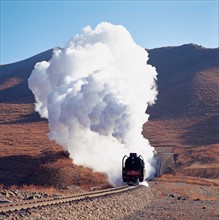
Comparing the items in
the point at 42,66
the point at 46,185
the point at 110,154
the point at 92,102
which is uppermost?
the point at 42,66

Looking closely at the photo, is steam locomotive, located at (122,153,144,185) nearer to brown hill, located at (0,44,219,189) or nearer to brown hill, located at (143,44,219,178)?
brown hill, located at (0,44,219,189)

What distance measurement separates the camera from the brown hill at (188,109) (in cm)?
7957

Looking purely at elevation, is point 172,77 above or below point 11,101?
above

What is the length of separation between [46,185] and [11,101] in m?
126

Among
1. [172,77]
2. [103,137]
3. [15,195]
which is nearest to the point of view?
[15,195]

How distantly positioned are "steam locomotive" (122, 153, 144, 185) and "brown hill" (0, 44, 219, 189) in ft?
44.8

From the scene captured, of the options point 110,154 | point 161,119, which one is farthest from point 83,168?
point 161,119

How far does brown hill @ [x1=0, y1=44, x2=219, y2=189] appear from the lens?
5566 centimetres

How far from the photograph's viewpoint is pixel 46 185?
158ft

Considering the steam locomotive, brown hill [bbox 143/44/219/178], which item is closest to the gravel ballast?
the steam locomotive

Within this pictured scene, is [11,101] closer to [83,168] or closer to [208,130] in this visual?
[208,130]

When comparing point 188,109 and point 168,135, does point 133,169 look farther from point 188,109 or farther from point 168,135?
point 188,109

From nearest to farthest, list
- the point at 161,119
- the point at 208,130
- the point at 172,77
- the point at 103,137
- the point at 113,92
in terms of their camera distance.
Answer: the point at 113,92
the point at 103,137
the point at 208,130
the point at 161,119
the point at 172,77

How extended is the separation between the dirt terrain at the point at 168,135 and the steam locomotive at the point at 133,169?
2535 mm
